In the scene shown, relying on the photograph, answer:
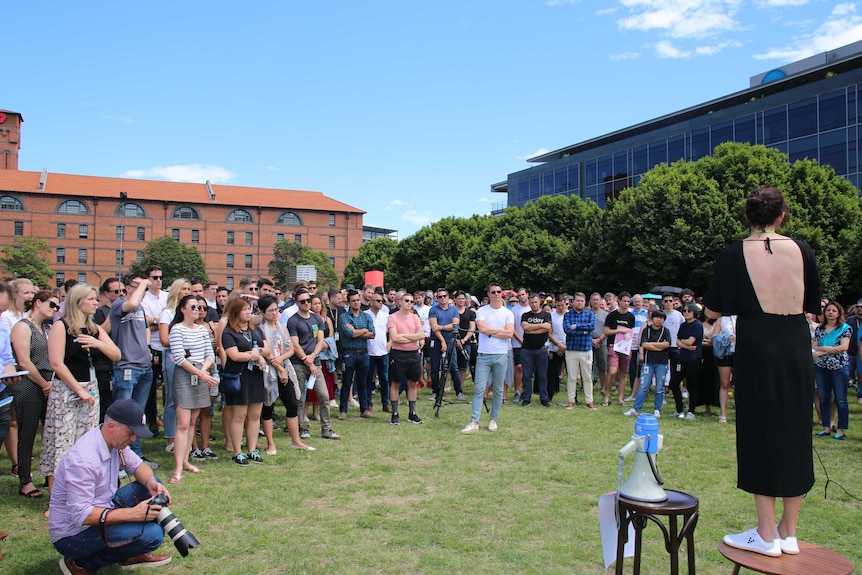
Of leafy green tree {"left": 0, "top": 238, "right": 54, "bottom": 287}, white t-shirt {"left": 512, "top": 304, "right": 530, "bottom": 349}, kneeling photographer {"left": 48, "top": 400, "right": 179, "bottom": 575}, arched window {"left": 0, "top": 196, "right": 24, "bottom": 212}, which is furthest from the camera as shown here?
arched window {"left": 0, "top": 196, "right": 24, "bottom": 212}

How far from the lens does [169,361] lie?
298 inches

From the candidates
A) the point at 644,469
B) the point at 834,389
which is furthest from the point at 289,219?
the point at 644,469

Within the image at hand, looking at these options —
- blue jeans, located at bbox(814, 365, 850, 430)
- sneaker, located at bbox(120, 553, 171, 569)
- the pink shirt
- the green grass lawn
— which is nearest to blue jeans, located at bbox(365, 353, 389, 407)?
the pink shirt

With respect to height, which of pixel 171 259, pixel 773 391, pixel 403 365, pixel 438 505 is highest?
pixel 171 259

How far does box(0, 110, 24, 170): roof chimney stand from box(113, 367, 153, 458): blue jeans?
97153mm

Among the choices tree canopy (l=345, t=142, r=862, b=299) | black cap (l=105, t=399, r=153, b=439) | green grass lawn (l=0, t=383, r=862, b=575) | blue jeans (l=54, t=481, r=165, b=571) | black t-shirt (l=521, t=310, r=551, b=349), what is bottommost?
green grass lawn (l=0, t=383, r=862, b=575)

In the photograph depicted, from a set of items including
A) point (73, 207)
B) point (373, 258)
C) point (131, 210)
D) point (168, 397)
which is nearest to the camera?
point (168, 397)

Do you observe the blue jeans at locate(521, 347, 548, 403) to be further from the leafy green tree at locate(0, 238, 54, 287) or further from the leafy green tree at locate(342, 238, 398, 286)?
the leafy green tree at locate(0, 238, 54, 287)

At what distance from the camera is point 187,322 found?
7.00 meters

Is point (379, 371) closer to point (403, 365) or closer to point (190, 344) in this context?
point (403, 365)

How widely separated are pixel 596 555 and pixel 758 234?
2.63m

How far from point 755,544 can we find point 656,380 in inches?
294

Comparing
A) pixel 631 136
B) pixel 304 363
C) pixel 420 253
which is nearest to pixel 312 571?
pixel 304 363

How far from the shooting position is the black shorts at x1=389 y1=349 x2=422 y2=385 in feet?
33.2
